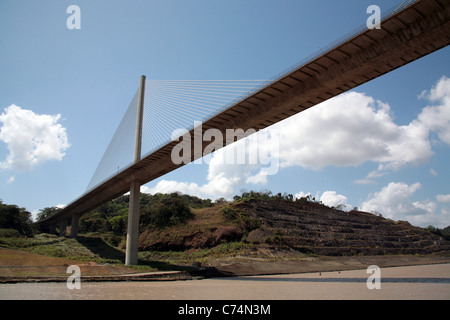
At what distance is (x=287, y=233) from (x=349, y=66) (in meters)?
39.7

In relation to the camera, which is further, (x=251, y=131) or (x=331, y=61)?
(x=251, y=131)

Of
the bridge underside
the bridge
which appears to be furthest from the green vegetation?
the bridge underside

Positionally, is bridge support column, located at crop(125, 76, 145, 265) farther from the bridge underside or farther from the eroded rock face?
the eroded rock face

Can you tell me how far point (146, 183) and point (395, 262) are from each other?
4243 cm

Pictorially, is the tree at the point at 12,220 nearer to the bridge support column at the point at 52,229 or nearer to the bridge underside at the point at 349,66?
the bridge support column at the point at 52,229

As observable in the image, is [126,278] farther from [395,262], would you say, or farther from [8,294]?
[395,262]

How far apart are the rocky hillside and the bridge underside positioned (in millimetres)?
24737

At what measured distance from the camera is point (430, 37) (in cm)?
1628

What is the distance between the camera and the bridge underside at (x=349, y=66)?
1592 cm

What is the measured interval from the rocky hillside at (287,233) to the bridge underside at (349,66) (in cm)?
2474

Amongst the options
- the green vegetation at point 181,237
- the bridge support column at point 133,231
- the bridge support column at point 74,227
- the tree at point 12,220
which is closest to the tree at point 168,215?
the green vegetation at point 181,237

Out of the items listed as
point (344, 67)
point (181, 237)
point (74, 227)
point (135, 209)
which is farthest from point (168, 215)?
point (344, 67)
